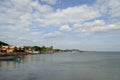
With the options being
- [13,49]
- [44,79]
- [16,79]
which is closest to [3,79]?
[16,79]

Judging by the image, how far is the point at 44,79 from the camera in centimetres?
2683

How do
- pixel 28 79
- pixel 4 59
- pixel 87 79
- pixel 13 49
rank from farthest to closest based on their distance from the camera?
pixel 13 49
pixel 4 59
pixel 87 79
pixel 28 79

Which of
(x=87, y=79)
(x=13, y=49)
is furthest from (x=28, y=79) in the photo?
(x=13, y=49)

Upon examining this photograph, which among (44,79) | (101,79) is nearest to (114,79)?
(101,79)

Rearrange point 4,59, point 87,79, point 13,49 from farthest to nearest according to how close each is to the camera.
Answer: point 13,49 < point 4,59 < point 87,79

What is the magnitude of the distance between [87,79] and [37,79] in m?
7.99

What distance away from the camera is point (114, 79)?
28.6 metres

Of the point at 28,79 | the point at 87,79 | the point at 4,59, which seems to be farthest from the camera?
the point at 4,59

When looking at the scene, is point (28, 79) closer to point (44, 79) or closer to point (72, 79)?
point (44, 79)

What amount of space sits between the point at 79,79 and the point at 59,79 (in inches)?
128

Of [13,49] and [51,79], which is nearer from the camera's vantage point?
[51,79]

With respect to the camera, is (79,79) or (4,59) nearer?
(79,79)

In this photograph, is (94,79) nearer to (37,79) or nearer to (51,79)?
(51,79)

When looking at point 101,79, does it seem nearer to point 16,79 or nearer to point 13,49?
point 16,79
